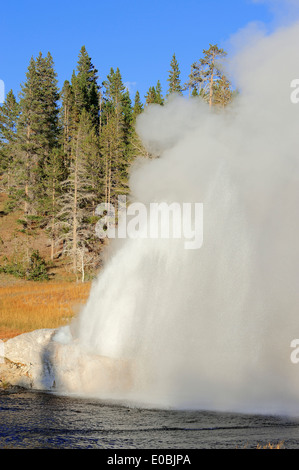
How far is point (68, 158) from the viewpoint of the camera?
5078 cm

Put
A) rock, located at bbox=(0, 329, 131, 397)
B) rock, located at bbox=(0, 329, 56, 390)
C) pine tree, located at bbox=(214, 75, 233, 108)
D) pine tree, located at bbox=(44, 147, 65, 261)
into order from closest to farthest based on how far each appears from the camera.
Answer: rock, located at bbox=(0, 329, 131, 397)
rock, located at bbox=(0, 329, 56, 390)
pine tree, located at bbox=(214, 75, 233, 108)
pine tree, located at bbox=(44, 147, 65, 261)

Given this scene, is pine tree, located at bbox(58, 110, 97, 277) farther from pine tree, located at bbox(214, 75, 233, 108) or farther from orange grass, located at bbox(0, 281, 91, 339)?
pine tree, located at bbox(214, 75, 233, 108)

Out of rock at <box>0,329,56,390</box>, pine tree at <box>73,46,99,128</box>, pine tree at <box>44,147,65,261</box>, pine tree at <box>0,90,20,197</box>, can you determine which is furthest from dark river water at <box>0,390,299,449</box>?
pine tree at <box>73,46,99,128</box>

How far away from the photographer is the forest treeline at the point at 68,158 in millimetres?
36719

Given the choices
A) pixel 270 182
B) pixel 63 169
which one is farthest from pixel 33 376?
pixel 63 169

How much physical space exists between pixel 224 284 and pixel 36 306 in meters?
13.4

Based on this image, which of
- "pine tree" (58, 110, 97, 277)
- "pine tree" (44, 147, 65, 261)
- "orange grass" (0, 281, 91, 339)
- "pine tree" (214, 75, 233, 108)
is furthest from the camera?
"pine tree" (44, 147, 65, 261)

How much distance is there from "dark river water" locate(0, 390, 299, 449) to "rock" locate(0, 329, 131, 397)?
3.22ft

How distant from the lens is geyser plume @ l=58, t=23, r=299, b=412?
10617 mm

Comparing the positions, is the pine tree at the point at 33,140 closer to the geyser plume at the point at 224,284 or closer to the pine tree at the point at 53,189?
the pine tree at the point at 53,189

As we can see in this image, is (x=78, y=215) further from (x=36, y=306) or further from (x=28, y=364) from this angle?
(x=28, y=364)

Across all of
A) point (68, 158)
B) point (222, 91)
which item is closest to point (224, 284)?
point (222, 91)

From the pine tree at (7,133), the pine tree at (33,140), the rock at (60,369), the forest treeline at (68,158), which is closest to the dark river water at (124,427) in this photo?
the rock at (60,369)
